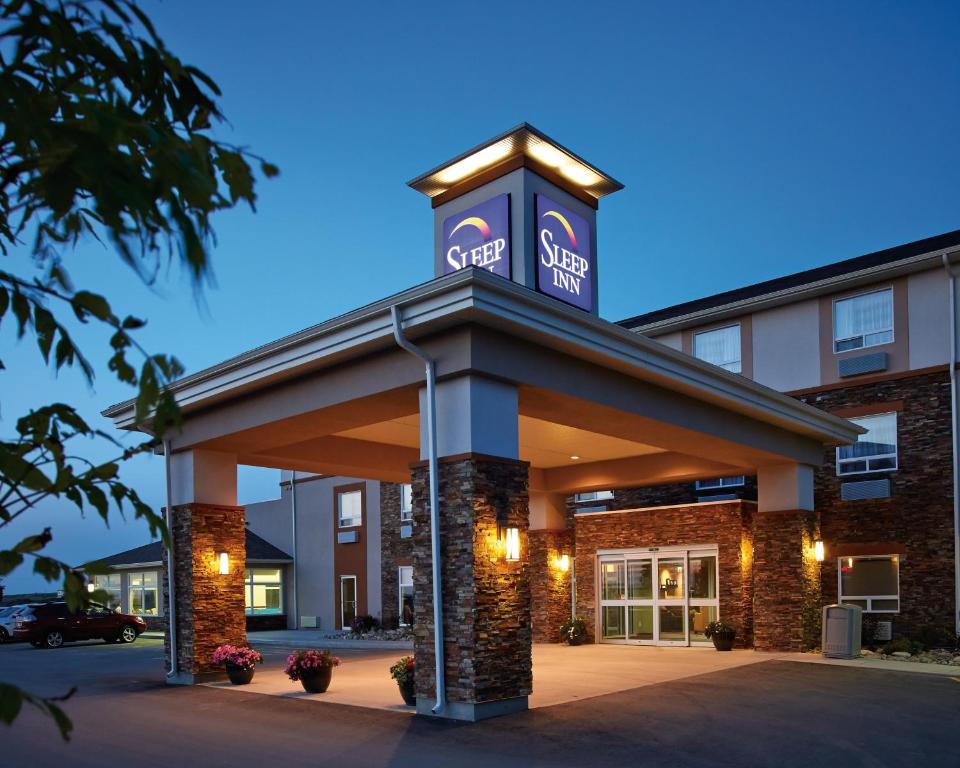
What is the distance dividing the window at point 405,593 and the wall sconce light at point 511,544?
62.1ft

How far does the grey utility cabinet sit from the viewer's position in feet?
61.7

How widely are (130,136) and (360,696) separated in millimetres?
12487

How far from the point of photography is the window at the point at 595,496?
26.3 meters

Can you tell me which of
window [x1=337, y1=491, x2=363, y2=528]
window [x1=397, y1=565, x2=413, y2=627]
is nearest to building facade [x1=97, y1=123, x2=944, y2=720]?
window [x1=397, y1=565, x2=413, y2=627]

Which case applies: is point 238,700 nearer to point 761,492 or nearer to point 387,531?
point 761,492

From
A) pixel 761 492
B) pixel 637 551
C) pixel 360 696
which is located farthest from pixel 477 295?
pixel 637 551

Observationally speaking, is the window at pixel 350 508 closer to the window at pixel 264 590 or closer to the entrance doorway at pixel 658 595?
the window at pixel 264 590

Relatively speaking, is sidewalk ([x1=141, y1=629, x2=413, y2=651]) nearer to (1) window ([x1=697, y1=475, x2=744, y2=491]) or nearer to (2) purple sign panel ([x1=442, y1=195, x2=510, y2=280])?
(1) window ([x1=697, y1=475, x2=744, y2=491])

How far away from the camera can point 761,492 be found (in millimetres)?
20906

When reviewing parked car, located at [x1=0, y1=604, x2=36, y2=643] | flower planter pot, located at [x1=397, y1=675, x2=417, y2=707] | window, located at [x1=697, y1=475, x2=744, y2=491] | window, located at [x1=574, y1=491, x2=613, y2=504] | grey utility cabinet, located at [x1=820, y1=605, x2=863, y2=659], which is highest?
window, located at [x1=697, y1=475, x2=744, y2=491]

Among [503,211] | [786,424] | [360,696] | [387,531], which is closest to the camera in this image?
[360,696]

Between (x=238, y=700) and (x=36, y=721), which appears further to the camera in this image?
(x=238, y=700)

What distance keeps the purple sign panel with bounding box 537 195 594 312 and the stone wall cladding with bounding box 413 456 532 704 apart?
4.83 m

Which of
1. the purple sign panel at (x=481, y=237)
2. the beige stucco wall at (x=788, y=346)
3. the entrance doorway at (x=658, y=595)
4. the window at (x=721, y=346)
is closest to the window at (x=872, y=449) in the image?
the beige stucco wall at (x=788, y=346)
